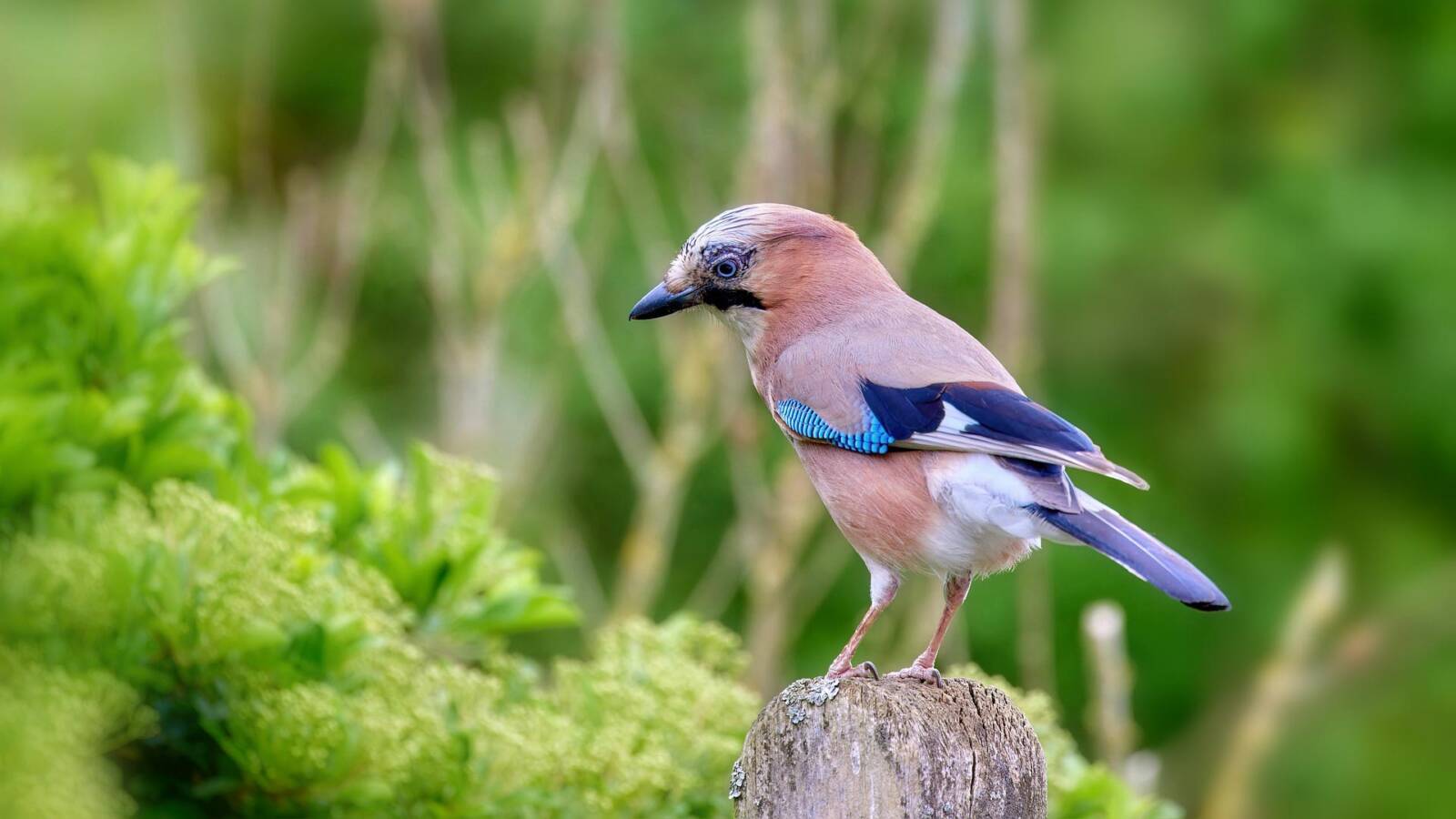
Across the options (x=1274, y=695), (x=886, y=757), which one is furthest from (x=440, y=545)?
(x=1274, y=695)

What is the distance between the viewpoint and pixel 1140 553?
2.70m

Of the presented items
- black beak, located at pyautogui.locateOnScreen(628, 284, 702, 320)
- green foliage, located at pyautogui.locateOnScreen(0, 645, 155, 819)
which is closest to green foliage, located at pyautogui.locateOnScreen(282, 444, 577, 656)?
black beak, located at pyautogui.locateOnScreen(628, 284, 702, 320)

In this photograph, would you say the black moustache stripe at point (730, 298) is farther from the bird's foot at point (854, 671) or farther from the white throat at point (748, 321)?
the bird's foot at point (854, 671)

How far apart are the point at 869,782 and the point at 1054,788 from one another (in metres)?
0.87

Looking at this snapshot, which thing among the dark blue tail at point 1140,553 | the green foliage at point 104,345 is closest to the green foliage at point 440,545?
the green foliage at point 104,345

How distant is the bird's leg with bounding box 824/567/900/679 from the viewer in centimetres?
313

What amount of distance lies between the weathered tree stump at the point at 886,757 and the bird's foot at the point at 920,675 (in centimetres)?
17

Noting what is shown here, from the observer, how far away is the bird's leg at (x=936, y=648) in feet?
9.80

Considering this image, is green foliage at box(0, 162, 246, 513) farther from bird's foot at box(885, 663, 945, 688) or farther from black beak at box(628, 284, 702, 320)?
bird's foot at box(885, 663, 945, 688)

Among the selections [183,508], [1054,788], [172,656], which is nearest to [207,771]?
[172,656]

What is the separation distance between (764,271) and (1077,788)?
1.28 m

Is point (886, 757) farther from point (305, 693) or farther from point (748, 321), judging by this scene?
point (748, 321)

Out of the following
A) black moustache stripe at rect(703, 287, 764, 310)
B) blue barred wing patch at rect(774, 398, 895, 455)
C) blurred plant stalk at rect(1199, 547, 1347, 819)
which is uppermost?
black moustache stripe at rect(703, 287, 764, 310)


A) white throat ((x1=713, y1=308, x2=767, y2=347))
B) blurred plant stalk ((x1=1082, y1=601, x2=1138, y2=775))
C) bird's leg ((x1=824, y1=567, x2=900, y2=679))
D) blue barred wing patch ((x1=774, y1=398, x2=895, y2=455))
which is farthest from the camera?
blurred plant stalk ((x1=1082, y1=601, x2=1138, y2=775))
